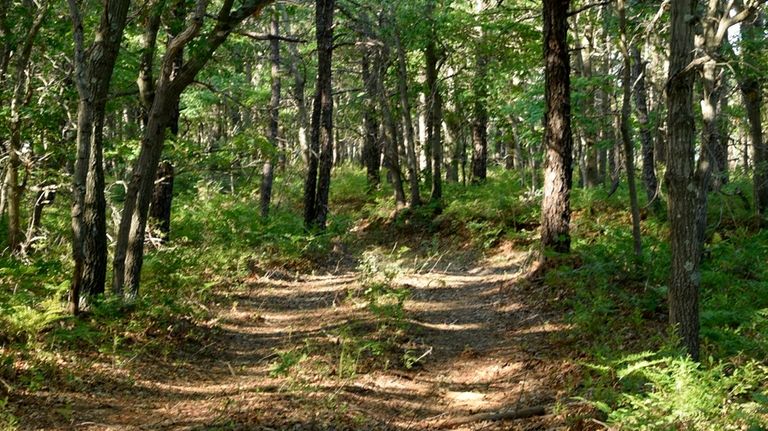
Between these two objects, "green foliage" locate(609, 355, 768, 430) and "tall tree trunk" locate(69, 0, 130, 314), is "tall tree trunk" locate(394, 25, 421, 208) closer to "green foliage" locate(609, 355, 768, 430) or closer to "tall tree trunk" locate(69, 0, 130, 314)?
"tall tree trunk" locate(69, 0, 130, 314)

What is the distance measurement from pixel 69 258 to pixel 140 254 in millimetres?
2041

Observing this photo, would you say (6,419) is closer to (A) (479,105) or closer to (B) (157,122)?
(B) (157,122)

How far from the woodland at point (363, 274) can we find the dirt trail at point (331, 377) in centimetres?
4

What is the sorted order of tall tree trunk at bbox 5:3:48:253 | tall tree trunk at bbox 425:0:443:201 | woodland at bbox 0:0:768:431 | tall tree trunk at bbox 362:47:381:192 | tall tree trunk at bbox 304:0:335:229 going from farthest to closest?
1. tall tree trunk at bbox 362:47:381:192
2. tall tree trunk at bbox 425:0:443:201
3. tall tree trunk at bbox 304:0:335:229
4. tall tree trunk at bbox 5:3:48:253
5. woodland at bbox 0:0:768:431

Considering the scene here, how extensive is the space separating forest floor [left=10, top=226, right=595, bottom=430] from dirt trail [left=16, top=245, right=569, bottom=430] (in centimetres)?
2

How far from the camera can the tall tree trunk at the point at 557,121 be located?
427 inches

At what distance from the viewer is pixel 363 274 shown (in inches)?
476

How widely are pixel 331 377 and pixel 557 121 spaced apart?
581cm

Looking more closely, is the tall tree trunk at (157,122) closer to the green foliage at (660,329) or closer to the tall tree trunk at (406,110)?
the green foliage at (660,329)

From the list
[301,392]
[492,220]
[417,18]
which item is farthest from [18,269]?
[417,18]

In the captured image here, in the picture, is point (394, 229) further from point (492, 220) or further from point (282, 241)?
point (282, 241)

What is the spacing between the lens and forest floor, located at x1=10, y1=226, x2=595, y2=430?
20.6ft

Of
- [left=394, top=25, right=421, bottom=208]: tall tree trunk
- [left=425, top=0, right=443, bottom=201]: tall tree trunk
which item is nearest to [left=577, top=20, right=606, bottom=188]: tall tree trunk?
[left=425, top=0, right=443, bottom=201]: tall tree trunk

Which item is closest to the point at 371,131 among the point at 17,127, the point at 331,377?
the point at 17,127
